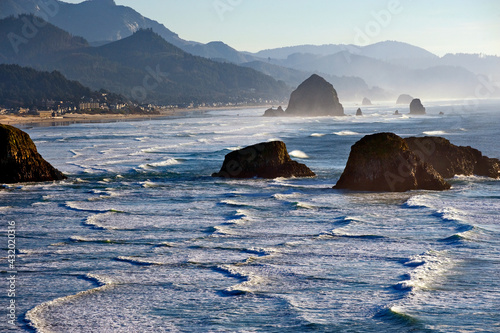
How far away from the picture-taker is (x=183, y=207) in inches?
1013

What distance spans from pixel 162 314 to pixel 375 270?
575 cm

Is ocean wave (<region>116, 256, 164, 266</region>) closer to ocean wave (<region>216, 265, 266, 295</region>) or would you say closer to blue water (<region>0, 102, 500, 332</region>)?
blue water (<region>0, 102, 500, 332</region>)

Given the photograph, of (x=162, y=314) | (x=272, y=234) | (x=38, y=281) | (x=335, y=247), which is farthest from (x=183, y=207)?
(x=162, y=314)

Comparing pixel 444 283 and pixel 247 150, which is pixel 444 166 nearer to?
pixel 247 150

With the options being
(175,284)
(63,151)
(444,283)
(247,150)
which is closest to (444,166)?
(247,150)

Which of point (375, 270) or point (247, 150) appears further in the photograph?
point (247, 150)

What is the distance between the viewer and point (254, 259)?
16875 millimetres

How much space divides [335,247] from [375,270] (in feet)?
8.85

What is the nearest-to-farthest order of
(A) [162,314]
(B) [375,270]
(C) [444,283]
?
(A) [162,314] → (C) [444,283] → (B) [375,270]

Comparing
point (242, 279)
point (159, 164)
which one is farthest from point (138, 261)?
point (159, 164)

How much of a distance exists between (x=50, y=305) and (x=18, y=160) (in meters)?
22.7

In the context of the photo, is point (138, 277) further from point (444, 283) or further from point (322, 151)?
point (322, 151)

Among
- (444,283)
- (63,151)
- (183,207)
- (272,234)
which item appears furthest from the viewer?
(63,151)

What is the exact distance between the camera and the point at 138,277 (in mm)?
15172
